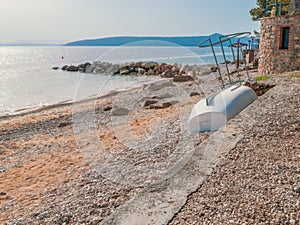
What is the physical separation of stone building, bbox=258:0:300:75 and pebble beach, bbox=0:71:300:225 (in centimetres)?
564

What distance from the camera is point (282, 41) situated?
14016 millimetres

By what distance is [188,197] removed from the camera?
3.44m

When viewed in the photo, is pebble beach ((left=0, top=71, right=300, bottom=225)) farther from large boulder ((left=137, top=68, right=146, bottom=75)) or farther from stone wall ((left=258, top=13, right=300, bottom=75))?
large boulder ((left=137, top=68, right=146, bottom=75))

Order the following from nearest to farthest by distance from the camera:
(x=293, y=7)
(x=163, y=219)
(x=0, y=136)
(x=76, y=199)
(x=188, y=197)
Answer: (x=163, y=219) < (x=188, y=197) < (x=76, y=199) < (x=0, y=136) < (x=293, y=7)

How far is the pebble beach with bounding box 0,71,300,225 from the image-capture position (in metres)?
3.22

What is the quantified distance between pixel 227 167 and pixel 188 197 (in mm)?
965

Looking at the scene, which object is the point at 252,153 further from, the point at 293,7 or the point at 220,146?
the point at 293,7

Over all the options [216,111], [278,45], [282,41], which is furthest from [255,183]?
[282,41]

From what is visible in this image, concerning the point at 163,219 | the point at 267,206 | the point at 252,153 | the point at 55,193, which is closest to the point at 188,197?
the point at 163,219

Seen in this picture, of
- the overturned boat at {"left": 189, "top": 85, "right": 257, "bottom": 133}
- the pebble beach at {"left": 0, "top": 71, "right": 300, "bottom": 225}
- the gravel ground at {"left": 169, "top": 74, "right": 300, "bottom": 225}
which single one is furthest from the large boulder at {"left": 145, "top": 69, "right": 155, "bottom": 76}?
the gravel ground at {"left": 169, "top": 74, "right": 300, "bottom": 225}

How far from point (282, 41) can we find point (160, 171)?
1209 cm

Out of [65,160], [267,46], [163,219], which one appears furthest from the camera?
[267,46]

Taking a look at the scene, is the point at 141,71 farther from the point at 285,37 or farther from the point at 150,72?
the point at 285,37

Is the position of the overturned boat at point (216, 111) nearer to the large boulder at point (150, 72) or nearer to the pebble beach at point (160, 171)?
the pebble beach at point (160, 171)
